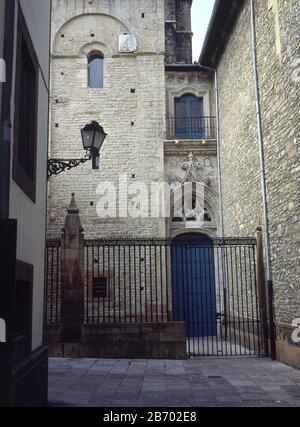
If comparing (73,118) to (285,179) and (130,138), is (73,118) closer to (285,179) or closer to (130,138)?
(130,138)

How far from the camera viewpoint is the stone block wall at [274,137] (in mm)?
9836

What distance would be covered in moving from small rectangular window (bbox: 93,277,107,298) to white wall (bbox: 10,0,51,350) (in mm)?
9214

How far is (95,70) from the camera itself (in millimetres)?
18500

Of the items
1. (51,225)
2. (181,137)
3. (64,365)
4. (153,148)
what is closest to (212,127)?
(181,137)

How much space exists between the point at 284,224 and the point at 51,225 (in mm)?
9079

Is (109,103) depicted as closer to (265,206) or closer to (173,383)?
(265,206)

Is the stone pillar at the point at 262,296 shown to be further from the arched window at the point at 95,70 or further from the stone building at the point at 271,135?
the arched window at the point at 95,70

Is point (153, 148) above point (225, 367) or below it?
above

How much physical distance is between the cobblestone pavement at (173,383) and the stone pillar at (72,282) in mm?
769

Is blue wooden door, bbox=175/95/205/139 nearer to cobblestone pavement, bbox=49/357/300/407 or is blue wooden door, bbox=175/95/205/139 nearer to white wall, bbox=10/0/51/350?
cobblestone pavement, bbox=49/357/300/407

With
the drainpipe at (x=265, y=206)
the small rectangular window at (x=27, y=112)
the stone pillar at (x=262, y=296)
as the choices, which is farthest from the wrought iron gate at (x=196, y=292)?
the small rectangular window at (x=27, y=112)

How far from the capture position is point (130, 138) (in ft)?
57.9

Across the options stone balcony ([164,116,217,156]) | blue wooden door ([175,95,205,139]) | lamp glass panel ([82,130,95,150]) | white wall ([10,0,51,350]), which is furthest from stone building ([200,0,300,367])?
white wall ([10,0,51,350])

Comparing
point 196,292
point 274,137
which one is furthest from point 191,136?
point 274,137
